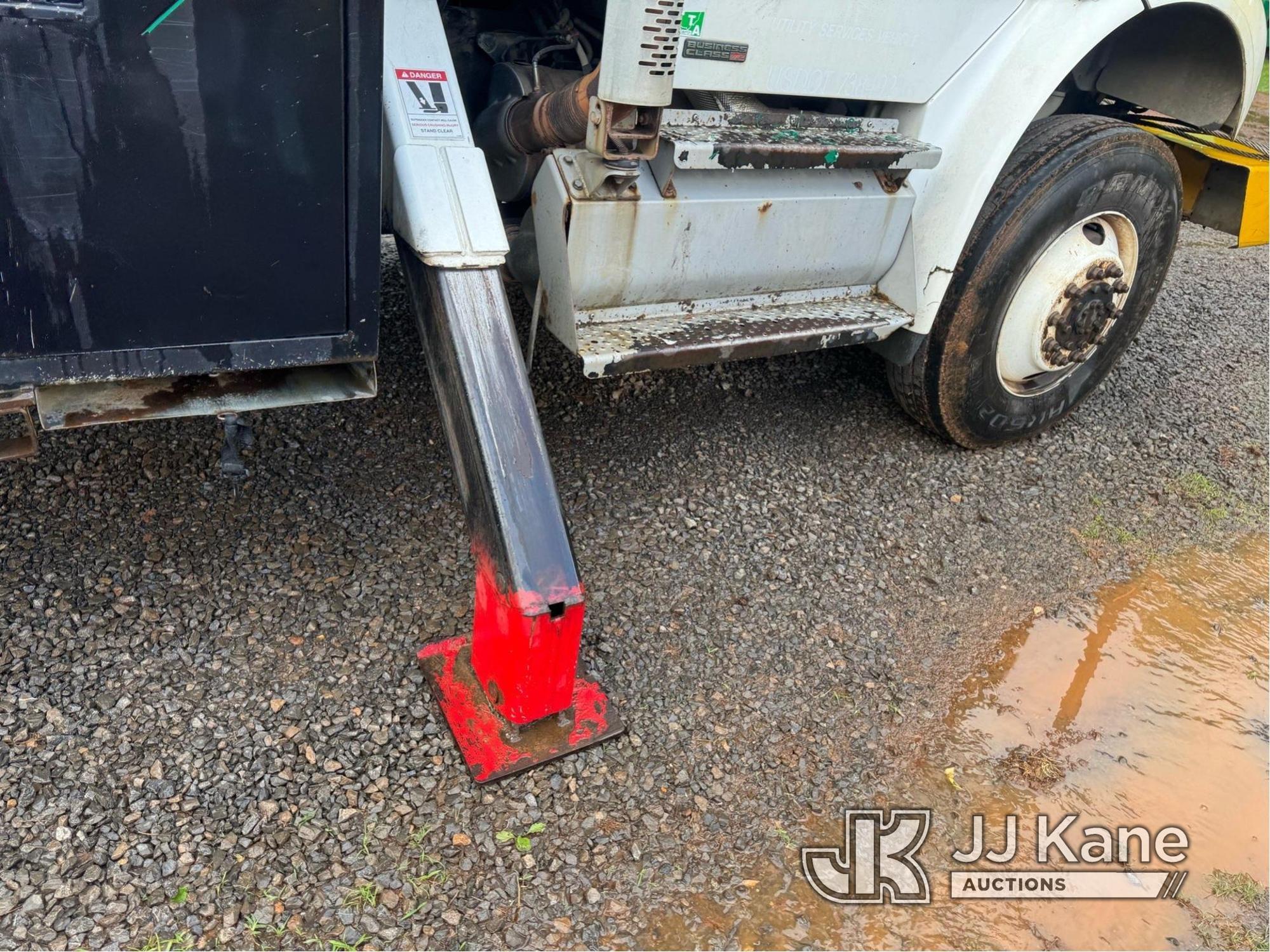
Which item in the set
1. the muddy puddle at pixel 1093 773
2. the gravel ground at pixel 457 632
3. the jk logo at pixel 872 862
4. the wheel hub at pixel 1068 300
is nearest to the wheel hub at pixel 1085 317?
the wheel hub at pixel 1068 300

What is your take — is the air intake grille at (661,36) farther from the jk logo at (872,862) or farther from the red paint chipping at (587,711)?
the jk logo at (872,862)

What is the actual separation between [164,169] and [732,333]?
4.29ft

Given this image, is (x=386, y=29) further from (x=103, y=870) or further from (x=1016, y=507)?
(x=1016, y=507)

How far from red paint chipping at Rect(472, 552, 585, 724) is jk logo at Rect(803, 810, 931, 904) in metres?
0.60

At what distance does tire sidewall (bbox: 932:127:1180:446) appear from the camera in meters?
2.71

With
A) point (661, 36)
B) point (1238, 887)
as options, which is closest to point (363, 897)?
point (661, 36)

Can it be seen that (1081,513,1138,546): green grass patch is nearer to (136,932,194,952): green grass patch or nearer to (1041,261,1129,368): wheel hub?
(1041,261,1129,368): wheel hub

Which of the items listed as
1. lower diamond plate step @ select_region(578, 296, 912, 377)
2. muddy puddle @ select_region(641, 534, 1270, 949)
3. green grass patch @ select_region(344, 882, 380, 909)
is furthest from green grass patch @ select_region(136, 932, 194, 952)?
lower diamond plate step @ select_region(578, 296, 912, 377)

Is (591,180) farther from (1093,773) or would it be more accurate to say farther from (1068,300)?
(1093,773)

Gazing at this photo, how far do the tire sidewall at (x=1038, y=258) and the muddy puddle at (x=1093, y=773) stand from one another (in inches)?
25.6

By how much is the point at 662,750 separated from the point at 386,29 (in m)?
1.57

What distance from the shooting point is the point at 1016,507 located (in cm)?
302

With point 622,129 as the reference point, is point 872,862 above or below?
below

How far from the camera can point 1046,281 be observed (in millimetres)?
2873
